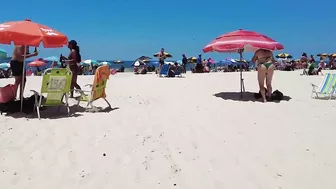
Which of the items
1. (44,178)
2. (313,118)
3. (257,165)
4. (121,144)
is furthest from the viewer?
(313,118)

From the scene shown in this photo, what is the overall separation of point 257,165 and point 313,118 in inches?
111

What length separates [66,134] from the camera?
4.56 meters

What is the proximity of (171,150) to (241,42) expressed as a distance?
4.52 meters

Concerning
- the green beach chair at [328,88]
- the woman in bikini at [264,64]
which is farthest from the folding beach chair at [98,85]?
the green beach chair at [328,88]

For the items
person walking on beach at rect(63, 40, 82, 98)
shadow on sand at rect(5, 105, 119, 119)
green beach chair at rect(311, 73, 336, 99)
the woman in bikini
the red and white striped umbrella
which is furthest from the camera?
green beach chair at rect(311, 73, 336, 99)

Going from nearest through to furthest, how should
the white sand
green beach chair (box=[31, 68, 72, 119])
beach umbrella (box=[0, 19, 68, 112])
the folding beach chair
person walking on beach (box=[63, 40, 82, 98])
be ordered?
the white sand → beach umbrella (box=[0, 19, 68, 112]) → green beach chair (box=[31, 68, 72, 119]) → the folding beach chair → person walking on beach (box=[63, 40, 82, 98])

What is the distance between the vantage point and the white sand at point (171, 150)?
313 centimetres

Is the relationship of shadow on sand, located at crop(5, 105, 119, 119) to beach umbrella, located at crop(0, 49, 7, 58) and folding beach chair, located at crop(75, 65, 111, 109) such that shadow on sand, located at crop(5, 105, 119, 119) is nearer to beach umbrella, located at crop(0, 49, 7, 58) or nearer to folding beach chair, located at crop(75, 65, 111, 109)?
folding beach chair, located at crop(75, 65, 111, 109)

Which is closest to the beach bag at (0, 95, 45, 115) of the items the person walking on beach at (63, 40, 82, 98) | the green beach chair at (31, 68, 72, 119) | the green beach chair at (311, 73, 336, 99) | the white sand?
the green beach chair at (31, 68, 72, 119)

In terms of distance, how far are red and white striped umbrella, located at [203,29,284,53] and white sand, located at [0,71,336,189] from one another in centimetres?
199

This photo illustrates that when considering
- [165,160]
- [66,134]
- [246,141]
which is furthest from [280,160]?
[66,134]

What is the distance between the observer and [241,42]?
302 inches

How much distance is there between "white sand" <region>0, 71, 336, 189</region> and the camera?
3131 millimetres

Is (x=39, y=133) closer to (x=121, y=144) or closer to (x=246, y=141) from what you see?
(x=121, y=144)
